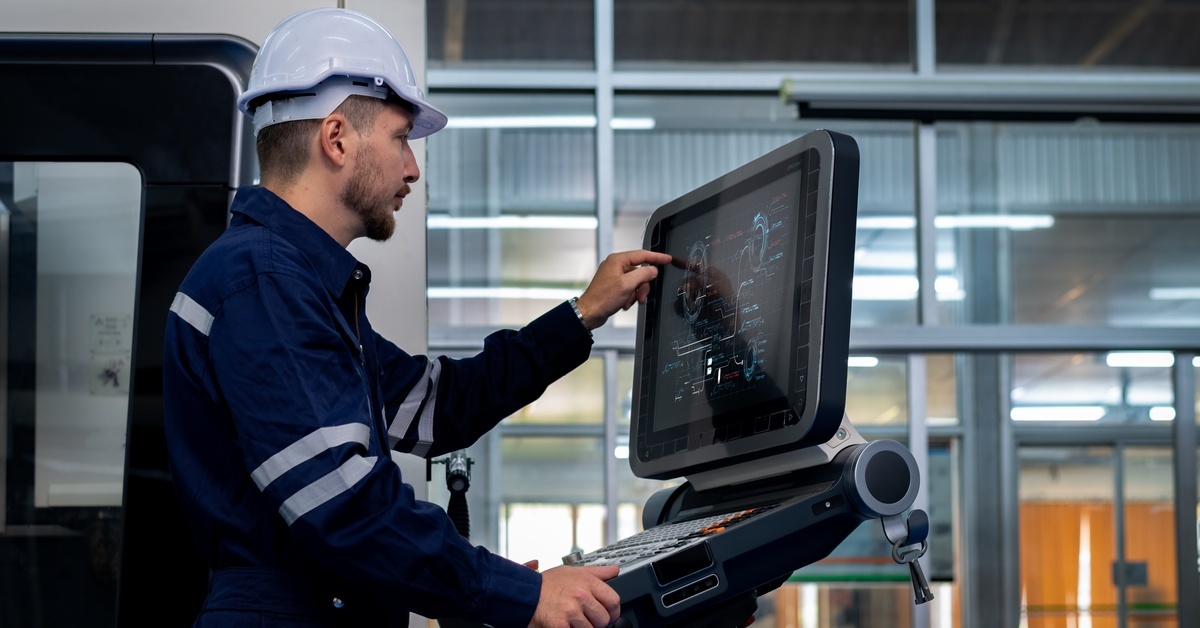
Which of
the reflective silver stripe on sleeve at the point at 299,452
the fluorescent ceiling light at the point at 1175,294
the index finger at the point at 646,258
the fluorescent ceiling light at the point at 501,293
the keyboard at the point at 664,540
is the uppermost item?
the fluorescent ceiling light at the point at 1175,294

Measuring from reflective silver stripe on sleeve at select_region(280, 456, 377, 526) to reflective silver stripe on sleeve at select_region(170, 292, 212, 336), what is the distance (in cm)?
24

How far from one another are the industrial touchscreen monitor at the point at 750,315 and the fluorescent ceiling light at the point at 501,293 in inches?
119

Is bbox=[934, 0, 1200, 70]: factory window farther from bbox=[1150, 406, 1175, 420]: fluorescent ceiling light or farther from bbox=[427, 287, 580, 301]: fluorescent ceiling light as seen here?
bbox=[427, 287, 580, 301]: fluorescent ceiling light

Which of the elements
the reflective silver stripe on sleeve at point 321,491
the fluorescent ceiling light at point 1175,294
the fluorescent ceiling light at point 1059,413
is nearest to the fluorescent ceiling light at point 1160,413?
the fluorescent ceiling light at point 1059,413

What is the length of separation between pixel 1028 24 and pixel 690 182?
1.57 m

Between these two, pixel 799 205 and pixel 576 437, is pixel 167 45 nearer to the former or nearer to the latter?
pixel 799 205

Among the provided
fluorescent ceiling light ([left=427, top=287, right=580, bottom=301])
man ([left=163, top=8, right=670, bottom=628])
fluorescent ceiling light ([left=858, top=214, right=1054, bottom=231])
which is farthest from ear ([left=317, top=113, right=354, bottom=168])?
fluorescent ceiling light ([left=858, top=214, right=1054, bottom=231])

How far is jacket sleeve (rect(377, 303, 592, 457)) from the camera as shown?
1967 millimetres

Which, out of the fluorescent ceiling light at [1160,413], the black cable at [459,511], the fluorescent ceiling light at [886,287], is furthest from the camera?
the fluorescent ceiling light at [1160,413]

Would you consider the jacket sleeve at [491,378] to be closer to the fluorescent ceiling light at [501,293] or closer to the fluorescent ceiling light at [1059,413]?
the fluorescent ceiling light at [501,293]

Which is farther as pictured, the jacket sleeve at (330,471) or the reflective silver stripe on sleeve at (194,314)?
the reflective silver stripe on sleeve at (194,314)

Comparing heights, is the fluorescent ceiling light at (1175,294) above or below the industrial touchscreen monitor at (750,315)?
above

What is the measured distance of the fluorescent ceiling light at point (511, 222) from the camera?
5.03 meters

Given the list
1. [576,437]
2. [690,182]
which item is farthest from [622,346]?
[690,182]
